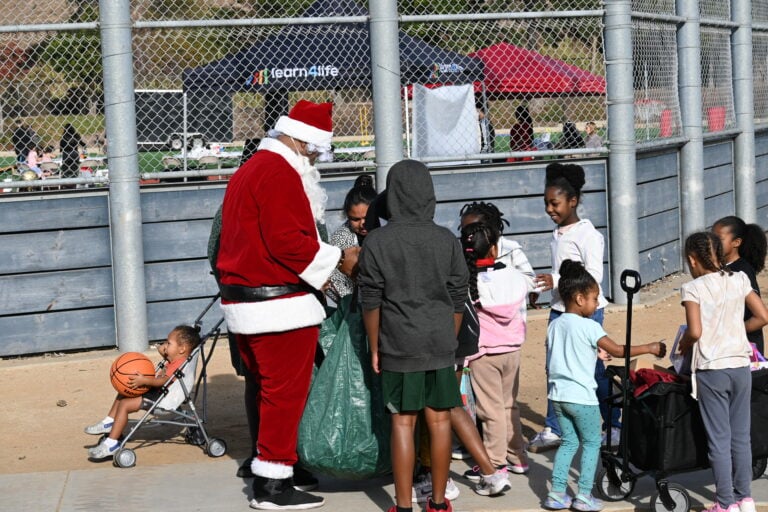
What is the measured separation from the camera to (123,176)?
29.1 ft

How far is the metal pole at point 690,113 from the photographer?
11680mm

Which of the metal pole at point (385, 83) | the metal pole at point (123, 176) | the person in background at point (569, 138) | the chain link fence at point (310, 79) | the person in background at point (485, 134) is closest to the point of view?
the metal pole at point (123, 176)

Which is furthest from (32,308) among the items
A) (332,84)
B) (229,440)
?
(332,84)

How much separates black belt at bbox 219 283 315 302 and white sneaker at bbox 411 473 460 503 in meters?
1.14

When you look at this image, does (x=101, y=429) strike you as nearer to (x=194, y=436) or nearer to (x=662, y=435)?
(x=194, y=436)

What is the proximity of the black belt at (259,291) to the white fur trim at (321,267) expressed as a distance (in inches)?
3.3

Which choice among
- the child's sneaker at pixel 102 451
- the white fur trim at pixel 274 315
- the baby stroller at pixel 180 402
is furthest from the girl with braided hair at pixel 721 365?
the child's sneaker at pixel 102 451

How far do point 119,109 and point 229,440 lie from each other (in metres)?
3.18

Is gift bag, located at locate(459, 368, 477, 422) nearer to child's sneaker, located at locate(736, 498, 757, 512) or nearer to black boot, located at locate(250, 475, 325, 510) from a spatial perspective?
black boot, located at locate(250, 475, 325, 510)

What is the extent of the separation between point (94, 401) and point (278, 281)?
3.11 metres

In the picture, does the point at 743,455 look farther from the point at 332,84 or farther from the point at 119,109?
the point at 332,84

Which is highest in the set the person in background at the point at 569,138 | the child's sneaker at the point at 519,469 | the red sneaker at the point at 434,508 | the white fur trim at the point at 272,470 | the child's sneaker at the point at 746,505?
the person in background at the point at 569,138

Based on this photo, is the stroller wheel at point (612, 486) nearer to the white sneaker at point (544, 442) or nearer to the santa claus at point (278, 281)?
the white sneaker at point (544, 442)

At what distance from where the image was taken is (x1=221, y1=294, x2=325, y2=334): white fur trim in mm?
5395
